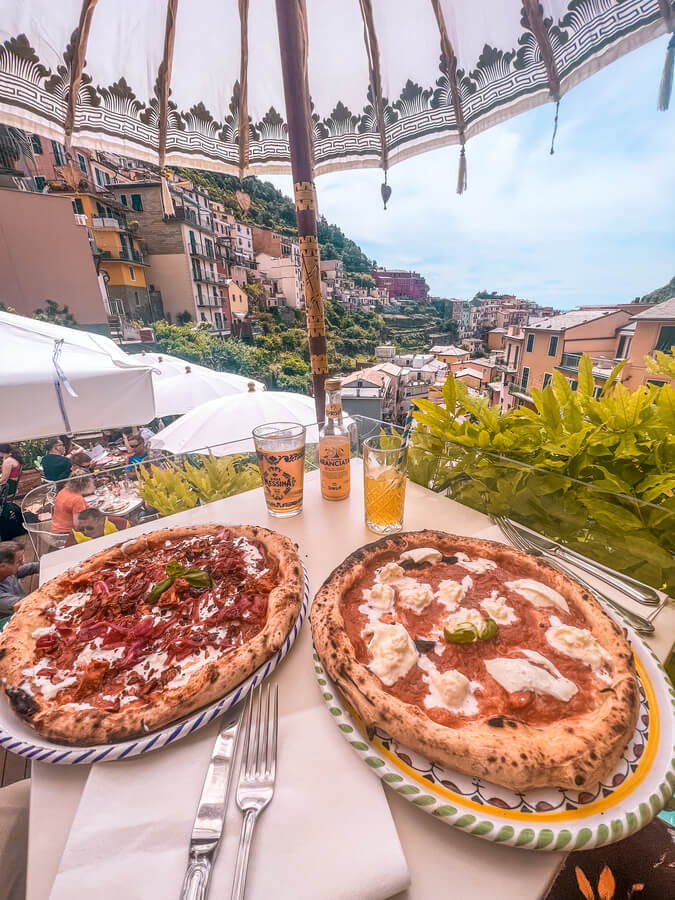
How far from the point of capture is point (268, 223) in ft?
97.5

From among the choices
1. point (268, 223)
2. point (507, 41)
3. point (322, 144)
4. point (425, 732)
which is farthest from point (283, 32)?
point (268, 223)

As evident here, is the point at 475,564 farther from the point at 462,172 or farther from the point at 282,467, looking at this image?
the point at 462,172

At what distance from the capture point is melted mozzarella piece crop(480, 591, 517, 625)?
0.87 metres

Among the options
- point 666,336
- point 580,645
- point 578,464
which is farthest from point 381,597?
point 666,336

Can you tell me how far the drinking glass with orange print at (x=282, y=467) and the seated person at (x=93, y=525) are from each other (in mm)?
634

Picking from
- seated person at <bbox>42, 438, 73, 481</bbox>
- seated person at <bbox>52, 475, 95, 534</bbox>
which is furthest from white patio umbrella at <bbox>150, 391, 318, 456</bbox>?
seated person at <bbox>52, 475, 95, 534</bbox>

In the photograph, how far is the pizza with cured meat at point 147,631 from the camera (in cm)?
70

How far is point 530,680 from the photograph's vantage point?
72cm

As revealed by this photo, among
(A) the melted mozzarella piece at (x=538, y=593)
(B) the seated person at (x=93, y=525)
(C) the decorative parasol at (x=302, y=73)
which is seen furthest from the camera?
(C) the decorative parasol at (x=302, y=73)

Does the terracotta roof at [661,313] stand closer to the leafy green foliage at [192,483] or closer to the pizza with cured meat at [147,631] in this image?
the leafy green foliage at [192,483]

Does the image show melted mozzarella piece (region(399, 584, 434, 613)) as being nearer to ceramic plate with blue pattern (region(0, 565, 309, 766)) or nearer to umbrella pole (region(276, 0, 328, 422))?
ceramic plate with blue pattern (region(0, 565, 309, 766))

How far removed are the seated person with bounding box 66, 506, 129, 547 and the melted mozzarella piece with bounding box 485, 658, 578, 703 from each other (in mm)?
1392

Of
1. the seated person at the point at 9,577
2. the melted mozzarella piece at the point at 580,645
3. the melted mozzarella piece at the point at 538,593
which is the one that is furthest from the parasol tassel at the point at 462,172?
the seated person at the point at 9,577

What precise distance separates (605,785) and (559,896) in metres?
0.82
